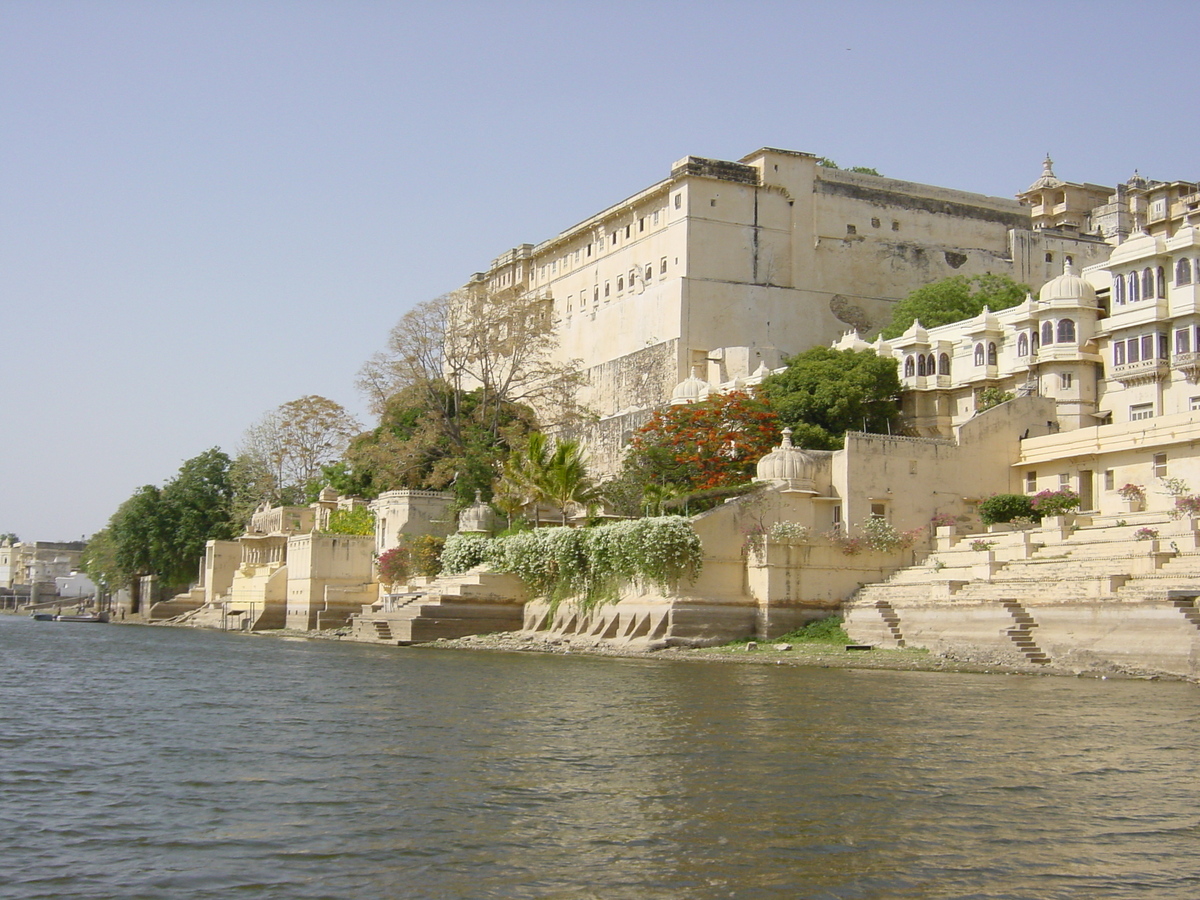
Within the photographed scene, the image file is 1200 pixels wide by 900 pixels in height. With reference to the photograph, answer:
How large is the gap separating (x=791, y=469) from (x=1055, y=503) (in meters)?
6.61

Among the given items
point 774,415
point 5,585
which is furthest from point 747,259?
point 5,585

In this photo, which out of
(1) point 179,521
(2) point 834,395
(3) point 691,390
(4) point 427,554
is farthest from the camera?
(1) point 179,521

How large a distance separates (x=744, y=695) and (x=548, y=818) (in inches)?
393

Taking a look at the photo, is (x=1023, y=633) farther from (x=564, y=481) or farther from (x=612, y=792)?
(x=564, y=481)

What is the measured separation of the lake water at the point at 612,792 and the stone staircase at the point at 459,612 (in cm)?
1586

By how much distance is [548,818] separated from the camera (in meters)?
12.0

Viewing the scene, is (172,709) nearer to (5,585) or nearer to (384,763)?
(384,763)

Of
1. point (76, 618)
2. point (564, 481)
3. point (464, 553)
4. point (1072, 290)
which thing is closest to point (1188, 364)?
point (1072, 290)

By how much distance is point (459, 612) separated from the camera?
39.8 meters

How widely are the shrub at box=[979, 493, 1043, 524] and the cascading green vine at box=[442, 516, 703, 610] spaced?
7667 mm

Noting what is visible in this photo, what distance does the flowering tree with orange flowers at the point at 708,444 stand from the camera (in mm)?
37875

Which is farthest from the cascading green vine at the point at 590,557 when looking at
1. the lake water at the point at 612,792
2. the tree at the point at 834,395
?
the lake water at the point at 612,792

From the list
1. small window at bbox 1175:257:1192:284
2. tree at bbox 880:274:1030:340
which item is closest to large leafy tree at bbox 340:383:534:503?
tree at bbox 880:274:1030:340

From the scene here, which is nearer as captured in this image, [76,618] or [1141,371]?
[1141,371]
